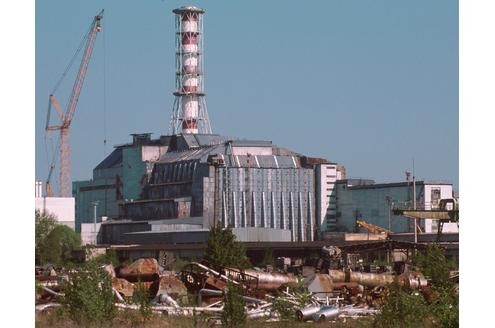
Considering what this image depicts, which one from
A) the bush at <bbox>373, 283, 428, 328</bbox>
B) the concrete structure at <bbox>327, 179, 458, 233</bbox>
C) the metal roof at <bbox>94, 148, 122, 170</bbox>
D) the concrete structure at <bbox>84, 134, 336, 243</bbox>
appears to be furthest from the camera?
the metal roof at <bbox>94, 148, 122, 170</bbox>

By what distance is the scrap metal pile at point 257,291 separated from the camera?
1734cm

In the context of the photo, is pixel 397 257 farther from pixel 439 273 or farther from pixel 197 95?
pixel 197 95

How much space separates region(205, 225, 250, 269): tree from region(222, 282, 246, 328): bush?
1537 cm

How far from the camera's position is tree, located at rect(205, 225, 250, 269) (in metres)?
31.2

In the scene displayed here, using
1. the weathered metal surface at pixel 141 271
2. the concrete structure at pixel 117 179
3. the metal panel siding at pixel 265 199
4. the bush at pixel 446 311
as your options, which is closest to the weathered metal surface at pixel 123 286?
the weathered metal surface at pixel 141 271

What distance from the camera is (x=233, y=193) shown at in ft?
297

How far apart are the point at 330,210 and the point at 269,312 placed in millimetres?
75916

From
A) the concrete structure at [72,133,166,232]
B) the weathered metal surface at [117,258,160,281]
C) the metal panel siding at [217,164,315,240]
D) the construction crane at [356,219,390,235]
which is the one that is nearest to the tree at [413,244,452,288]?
the weathered metal surface at [117,258,160,281]

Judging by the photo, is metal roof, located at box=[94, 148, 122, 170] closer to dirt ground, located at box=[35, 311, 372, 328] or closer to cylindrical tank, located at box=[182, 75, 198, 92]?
cylindrical tank, located at box=[182, 75, 198, 92]

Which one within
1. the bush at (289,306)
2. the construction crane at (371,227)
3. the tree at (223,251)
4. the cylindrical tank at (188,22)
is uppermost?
the cylindrical tank at (188,22)

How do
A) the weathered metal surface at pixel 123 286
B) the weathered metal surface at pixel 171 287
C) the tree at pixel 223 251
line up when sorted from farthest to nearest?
the tree at pixel 223 251
the weathered metal surface at pixel 171 287
the weathered metal surface at pixel 123 286

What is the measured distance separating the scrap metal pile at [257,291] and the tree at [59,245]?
1943 cm

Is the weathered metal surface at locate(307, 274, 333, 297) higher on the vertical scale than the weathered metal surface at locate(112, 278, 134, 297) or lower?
lower

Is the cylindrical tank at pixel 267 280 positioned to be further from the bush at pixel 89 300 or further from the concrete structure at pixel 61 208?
the concrete structure at pixel 61 208
